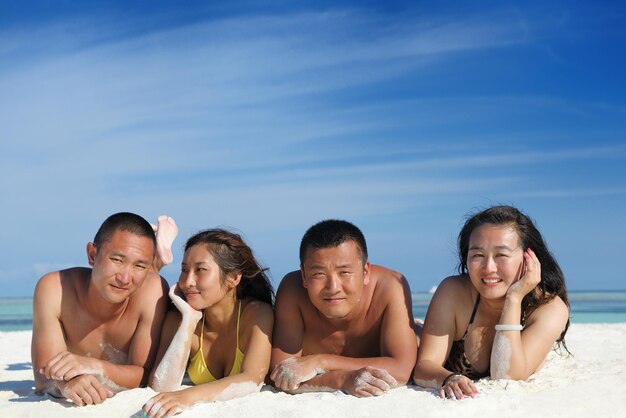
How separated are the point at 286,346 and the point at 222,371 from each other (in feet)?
2.52

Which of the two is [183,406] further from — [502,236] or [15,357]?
[15,357]

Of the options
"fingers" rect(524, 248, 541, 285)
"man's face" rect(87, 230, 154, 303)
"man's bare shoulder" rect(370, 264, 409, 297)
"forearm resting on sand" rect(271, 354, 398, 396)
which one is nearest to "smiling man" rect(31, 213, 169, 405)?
"man's face" rect(87, 230, 154, 303)

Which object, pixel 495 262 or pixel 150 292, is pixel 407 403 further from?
pixel 150 292

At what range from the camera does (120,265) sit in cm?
607

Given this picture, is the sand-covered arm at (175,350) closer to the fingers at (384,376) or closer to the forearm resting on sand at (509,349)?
the fingers at (384,376)

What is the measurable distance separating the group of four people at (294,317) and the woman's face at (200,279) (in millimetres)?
12

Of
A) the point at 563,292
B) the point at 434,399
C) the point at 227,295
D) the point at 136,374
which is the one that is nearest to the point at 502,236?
the point at 563,292

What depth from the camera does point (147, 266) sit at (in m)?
6.23

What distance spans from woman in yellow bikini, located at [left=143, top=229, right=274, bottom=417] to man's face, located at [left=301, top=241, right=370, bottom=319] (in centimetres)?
67

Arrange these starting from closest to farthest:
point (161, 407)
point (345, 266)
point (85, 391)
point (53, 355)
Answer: point (161, 407) → point (85, 391) → point (345, 266) → point (53, 355)

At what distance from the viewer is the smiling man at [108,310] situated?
6.06 m

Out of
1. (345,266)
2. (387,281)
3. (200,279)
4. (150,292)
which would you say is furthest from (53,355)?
(387,281)

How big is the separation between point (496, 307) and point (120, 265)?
337 centimetres

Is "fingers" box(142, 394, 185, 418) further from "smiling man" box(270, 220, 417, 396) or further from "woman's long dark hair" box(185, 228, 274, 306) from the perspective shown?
"woman's long dark hair" box(185, 228, 274, 306)
